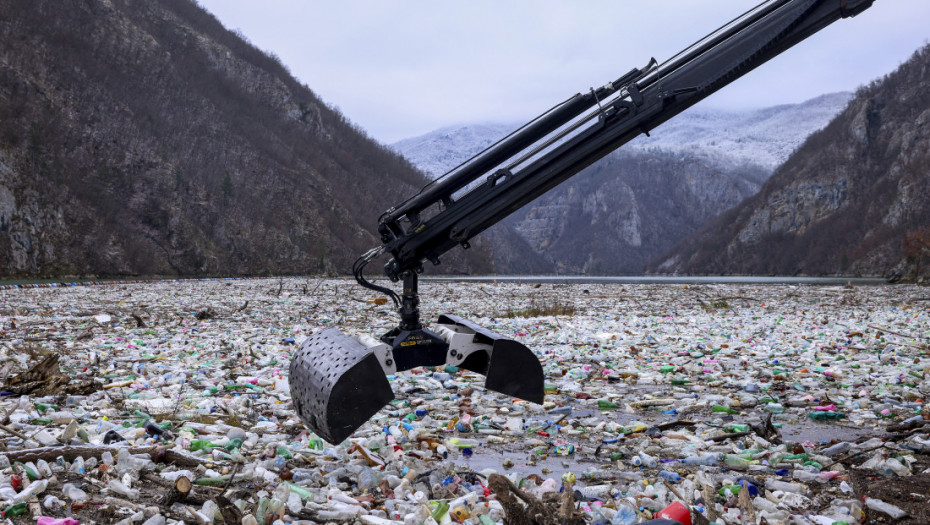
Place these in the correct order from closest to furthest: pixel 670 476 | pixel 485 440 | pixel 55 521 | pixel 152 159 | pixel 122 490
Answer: pixel 55 521 < pixel 122 490 < pixel 670 476 < pixel 485 440 < pixel 152 159

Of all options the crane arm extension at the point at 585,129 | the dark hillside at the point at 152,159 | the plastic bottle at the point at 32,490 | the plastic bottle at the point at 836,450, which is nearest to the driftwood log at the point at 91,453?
the plastic bottle at the point at 32,490

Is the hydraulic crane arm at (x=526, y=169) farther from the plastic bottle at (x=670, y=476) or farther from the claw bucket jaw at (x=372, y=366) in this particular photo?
the plastic bottle at (x=670, y=476)

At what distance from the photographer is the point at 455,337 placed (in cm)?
511

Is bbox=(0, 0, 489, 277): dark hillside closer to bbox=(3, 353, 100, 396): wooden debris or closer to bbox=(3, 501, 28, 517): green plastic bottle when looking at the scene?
bbox=(3, 353, 100, 396): wooden debris

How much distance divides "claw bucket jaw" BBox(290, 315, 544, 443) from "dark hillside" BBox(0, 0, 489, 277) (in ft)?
157

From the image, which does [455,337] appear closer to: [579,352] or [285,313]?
[579,352]

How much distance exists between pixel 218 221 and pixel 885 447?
235ft

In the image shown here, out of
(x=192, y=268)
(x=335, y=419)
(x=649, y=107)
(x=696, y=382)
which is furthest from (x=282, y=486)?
(x=192, y=268)

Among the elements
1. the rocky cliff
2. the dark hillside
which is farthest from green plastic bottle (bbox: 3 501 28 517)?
the rocky cliff

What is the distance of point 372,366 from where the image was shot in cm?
431

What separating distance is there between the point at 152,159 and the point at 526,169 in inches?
2801

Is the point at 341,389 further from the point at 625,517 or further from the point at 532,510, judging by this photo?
the point at 625,517

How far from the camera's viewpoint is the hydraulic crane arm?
4.80 metres

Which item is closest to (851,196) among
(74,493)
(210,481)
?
(210,481)
